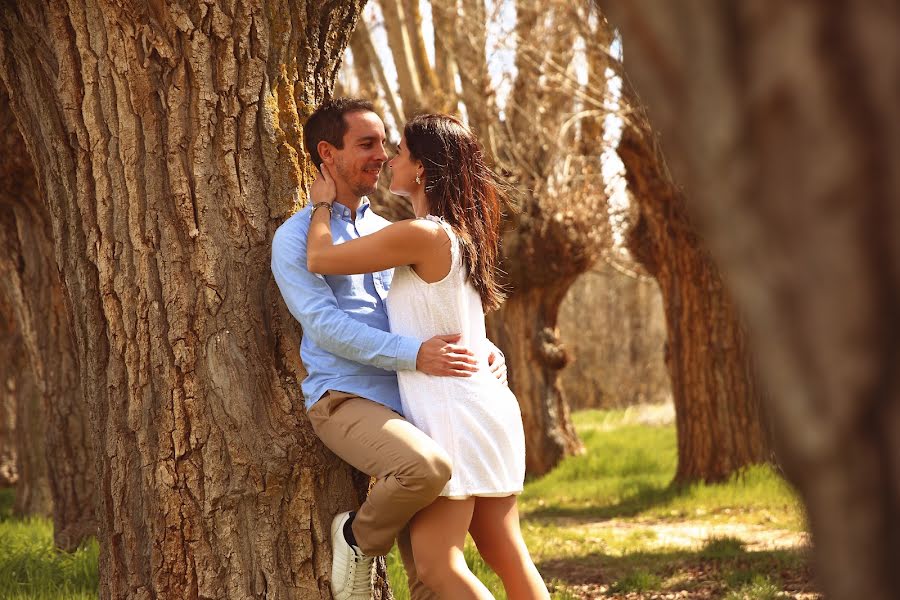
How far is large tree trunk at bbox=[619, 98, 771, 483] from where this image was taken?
31.2 feet

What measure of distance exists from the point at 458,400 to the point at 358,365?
378mm

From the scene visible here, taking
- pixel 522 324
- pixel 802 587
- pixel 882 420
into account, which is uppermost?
→ pixel 522 324

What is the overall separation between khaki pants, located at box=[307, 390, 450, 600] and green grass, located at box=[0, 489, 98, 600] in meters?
2.14

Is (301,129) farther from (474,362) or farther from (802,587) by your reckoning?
(802,587)

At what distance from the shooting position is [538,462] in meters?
12.4

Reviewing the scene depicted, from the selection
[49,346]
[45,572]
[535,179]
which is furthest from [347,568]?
[535,179]

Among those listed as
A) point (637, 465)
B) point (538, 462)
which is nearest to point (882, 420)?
point (637, 465)

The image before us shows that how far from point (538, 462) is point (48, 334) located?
626 cm

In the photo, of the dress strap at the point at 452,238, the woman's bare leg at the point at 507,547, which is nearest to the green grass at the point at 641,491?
the woman's bare leg at the point at 507,547

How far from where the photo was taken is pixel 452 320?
3623 millimetres

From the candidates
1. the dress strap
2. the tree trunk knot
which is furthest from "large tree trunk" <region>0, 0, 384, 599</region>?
the tree trunk knot

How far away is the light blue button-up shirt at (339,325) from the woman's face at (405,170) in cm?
26

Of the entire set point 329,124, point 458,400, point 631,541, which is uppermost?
point 329,124

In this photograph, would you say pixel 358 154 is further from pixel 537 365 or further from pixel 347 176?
pixel 537 365
